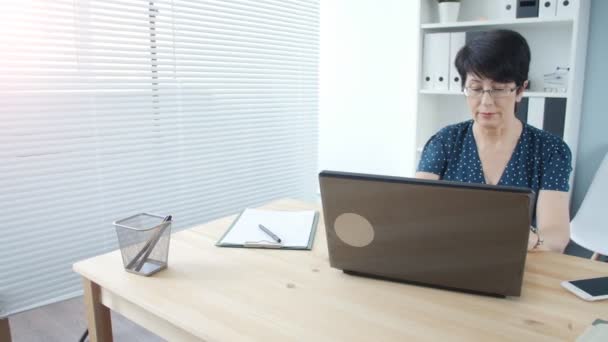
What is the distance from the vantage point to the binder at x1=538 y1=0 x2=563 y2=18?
228 cm

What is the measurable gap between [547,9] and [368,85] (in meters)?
1.31

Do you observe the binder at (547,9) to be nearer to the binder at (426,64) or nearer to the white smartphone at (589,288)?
the binder at (426,64)

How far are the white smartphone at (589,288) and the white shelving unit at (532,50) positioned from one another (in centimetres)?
150

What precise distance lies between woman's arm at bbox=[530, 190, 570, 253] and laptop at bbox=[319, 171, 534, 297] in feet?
1.46

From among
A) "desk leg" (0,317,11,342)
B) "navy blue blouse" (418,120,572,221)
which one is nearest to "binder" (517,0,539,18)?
"navy blue blouse" (418,120,572,221)

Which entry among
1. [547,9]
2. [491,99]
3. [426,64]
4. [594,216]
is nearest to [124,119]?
[426,64]

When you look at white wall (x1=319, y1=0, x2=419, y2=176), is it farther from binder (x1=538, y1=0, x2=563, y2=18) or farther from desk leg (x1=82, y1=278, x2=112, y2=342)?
desk leg (x1=82, y1=278, x2=112, y2=342)

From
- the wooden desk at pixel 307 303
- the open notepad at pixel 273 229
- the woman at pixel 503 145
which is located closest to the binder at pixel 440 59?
the woman at pixel 503 145

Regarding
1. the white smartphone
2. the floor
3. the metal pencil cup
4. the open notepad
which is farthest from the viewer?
the floor

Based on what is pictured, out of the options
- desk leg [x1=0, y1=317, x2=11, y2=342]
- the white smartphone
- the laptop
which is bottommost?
desk leg [x1=0, y1=317, x2=11, y2=342]

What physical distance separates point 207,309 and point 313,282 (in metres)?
0.24

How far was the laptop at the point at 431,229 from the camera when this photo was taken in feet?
2.82

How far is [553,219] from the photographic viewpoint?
54.9 inches

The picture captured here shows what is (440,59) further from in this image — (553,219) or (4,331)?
(4,331)
